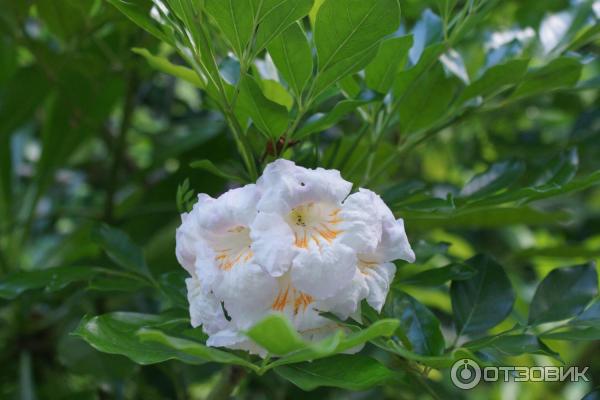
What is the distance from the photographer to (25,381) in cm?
98

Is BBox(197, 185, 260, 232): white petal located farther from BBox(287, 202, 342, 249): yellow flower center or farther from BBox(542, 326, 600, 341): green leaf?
BBox(542, 326, 600, 341): green leaf

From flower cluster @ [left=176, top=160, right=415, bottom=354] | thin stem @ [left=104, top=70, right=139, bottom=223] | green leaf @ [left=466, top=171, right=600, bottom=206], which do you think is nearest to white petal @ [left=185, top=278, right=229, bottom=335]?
flower cluster @ [left=176, top=160, right=415, bottom=354]

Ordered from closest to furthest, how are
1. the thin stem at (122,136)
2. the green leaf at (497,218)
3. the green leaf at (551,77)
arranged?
the green leaf at (551,77), the green leaf at (497,218), the thin stem at (122,136)

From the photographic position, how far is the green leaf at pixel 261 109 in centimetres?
56

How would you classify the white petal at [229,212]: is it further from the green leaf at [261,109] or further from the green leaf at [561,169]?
the green leaf at [561,169]

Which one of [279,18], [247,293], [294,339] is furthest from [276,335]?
[279,18]

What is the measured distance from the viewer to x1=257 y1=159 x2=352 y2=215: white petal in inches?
21.1

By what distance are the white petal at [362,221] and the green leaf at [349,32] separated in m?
0.09

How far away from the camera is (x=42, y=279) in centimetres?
69

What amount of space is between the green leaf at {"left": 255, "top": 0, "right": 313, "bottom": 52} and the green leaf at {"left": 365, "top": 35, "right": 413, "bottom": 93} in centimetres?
11

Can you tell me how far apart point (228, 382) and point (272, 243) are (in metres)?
0.21

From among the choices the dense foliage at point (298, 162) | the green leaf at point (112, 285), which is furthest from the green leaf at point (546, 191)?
the green leaf at point (112, 285)

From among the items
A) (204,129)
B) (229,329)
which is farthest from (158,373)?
(229,329)

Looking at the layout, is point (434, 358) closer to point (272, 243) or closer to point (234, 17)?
point (272, 243)
